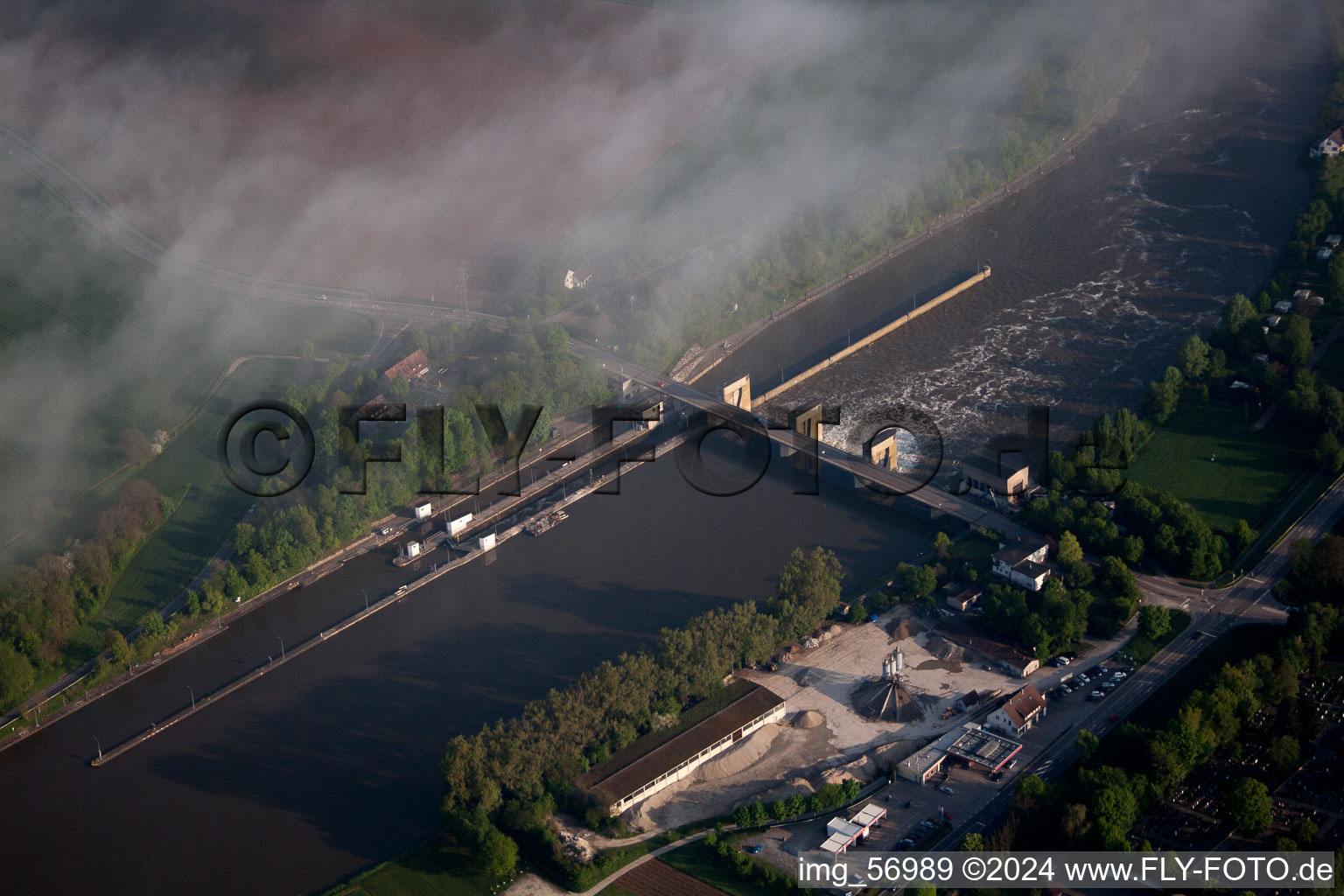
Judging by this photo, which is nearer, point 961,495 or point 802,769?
point 802,769

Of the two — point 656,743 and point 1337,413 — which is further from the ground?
point 1337,413

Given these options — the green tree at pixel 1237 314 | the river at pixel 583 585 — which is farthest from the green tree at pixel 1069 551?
the green tree at pixel 1237 314

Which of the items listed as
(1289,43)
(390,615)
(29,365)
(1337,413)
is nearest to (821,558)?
(390,615)

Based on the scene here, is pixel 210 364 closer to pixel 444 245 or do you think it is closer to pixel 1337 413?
pixel 444 245

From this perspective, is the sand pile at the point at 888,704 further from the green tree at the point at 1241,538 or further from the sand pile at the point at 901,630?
the green tree at the point at 1241,538

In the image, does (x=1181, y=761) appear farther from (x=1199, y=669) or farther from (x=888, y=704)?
(x=888, y=704)

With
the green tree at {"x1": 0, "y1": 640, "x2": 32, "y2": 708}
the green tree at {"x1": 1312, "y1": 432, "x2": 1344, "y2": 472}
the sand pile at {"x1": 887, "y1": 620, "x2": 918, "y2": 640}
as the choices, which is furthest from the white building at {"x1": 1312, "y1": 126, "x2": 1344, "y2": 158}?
the green tree at {"x1": 0, "y1": 640, "x2": 32, "y2": 708}
